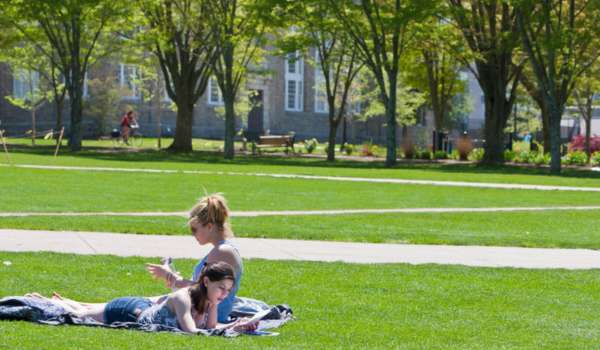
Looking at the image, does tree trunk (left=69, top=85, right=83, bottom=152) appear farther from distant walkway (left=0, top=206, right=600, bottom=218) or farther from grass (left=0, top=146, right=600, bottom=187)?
distant walkway (left=0, top=206, right=600, bottom=218)

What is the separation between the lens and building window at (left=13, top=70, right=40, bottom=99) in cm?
5709

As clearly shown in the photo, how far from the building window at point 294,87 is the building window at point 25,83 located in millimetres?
18784


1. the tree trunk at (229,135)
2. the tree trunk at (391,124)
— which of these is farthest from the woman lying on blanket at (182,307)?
the tree trunk at (229,135)

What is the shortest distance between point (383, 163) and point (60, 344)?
1443 inches

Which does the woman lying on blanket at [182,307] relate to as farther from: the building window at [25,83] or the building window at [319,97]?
the building window at [319,97]

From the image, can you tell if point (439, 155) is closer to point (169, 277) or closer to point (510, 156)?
point (510, 156)

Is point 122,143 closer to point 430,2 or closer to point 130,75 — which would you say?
point 130,75

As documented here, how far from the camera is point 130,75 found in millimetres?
61000

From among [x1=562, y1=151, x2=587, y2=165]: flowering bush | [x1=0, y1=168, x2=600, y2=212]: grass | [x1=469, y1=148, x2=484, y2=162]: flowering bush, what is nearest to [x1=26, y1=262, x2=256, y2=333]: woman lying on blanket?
[x1=0, y1=168, x2=600, y2=212]: grass

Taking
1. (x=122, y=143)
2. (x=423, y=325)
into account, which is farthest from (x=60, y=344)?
(x=122, y=143)

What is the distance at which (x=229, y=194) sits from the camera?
75.8 ft

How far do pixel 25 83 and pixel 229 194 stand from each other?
1613 inches

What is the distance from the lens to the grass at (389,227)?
15484 mm

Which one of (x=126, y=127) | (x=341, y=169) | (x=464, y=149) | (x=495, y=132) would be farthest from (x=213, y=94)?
(x=341, y=169)
